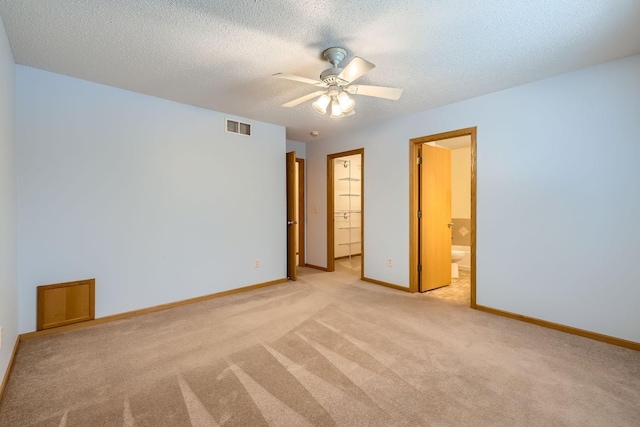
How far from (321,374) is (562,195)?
2661 millimetres

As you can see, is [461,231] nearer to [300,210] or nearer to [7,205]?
[300,210]

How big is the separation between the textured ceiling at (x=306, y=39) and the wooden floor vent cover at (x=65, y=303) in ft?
6.44

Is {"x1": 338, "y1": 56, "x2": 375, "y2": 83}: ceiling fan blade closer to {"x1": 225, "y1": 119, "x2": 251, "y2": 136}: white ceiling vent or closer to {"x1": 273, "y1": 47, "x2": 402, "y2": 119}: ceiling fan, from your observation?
{"x1": 273, "y1": 47, "x2": 402, "y2": 119}: ceiling fan

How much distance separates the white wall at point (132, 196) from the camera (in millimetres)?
2664

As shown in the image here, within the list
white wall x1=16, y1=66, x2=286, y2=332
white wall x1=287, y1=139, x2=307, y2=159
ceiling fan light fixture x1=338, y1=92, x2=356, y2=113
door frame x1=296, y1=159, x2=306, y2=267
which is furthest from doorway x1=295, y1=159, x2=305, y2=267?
ceiling fan light fixture x1=338, y1=92, x2=356, y2=113

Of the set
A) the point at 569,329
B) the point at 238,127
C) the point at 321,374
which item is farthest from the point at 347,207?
the point at 321,374

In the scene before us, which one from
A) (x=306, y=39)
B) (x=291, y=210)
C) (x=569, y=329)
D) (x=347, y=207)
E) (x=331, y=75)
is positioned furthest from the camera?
(x=347, y=207)

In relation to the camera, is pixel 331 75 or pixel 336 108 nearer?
pixel 331 75

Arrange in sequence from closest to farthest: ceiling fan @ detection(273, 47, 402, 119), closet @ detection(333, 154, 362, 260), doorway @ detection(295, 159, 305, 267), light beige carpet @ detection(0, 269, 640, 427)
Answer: light beige carpet @ detection(0, 269, 640, 427)
ceiling fan @ detection(273, 47, 402, 119)
doorway @ detection(295, 159, 305, 267)
closet @ detection(333, 154, 362, 260)

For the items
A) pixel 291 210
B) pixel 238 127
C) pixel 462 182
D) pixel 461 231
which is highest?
pixel 238 127

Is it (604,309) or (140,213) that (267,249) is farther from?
(604,309)

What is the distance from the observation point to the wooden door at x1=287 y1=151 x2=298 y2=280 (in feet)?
15.0

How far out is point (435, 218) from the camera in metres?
4.20

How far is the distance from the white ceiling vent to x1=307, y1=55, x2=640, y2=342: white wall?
236 cm
